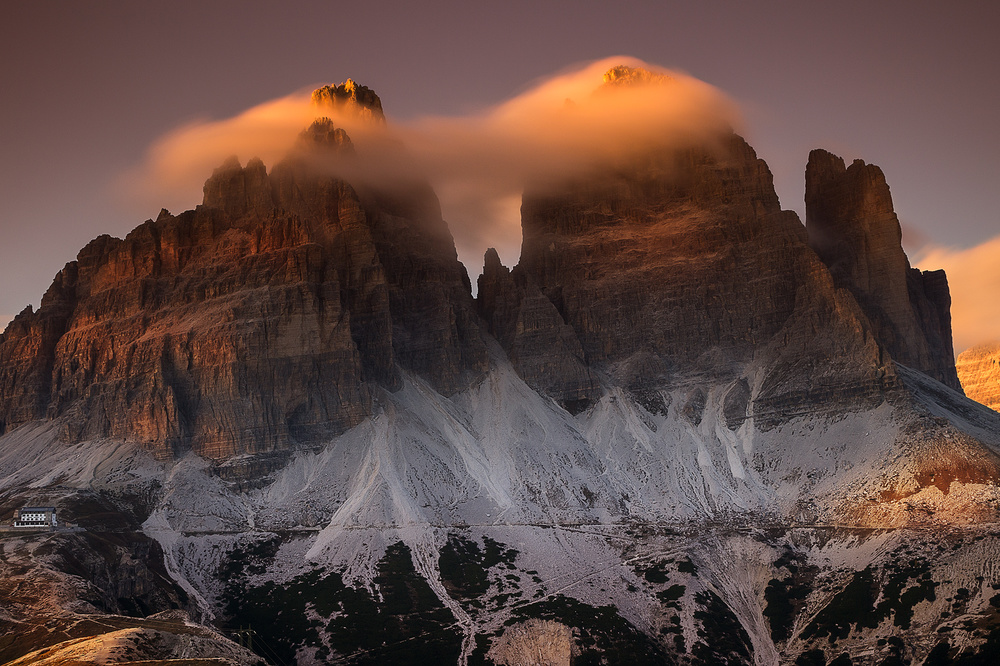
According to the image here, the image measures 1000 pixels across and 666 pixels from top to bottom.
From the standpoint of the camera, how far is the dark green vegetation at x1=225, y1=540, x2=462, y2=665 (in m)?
139

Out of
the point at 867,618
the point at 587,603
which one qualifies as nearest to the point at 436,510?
the point at 587,603

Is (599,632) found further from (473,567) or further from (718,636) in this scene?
(473,567)

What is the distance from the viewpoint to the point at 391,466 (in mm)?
191125

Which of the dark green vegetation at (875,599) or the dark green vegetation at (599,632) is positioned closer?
the dark green vegetation at (599,632)

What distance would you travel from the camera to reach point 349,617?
147 meters

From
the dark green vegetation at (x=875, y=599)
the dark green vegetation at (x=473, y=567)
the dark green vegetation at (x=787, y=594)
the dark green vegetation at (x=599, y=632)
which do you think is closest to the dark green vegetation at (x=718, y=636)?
the dark green vegetation at (x=787, y=594)

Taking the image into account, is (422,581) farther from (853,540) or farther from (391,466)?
(853,540)

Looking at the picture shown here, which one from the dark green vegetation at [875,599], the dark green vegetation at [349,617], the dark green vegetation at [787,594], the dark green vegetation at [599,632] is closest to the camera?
the dark green vegetation at [349,617]

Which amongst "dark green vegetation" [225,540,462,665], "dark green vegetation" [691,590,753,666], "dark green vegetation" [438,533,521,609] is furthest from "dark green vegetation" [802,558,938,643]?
"dark green vegetation" [225,540,462,665]

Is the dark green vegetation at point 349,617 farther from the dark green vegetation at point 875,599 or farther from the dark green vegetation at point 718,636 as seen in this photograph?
the dark green vegetation at point 875,599

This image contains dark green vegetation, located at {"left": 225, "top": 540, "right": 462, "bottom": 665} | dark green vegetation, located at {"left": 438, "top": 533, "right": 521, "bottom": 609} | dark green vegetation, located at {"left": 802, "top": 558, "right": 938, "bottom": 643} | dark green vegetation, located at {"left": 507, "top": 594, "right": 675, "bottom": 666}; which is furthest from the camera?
dark green vegetation, located at {"left": 438, "top": 533, "right": 521, "bottom": 609}

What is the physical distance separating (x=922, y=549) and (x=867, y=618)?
18.4 metres

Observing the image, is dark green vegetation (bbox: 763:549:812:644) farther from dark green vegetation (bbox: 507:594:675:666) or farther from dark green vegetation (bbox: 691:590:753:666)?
dark green vegetation (bbox: 507:594:675:666)

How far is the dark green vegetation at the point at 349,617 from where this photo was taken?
139 metres
